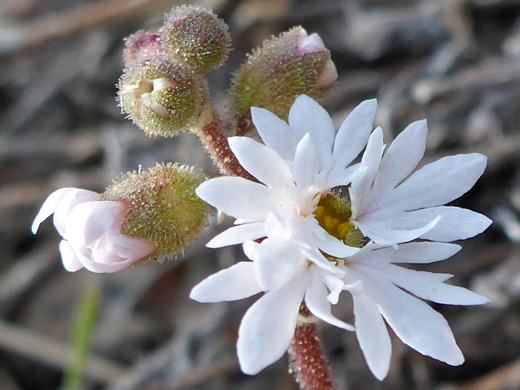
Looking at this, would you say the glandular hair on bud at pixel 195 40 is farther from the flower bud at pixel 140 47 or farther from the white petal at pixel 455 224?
the white petal at pixel 455 224

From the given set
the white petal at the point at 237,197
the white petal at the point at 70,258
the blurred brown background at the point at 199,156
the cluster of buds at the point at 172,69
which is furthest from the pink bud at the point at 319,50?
the blurred brown background at the point at 199,156

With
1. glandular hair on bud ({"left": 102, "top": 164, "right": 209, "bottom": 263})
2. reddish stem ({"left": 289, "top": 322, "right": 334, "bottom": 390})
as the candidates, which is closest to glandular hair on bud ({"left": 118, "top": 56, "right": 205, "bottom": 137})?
glandular hair on bud ({"left": 102, "top": 164, "right": 209, "bottom": 263})

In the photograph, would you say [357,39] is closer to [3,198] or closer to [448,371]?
[448,371]

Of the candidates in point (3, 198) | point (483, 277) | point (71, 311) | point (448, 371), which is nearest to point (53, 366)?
point (71, 311)

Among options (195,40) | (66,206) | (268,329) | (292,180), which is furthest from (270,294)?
(195,40)

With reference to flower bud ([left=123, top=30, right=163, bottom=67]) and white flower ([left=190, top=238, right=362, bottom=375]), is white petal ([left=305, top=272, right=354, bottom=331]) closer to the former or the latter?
white flower ([left=190, top=238, right=362, bottom=375])

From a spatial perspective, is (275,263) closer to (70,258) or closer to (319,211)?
(319,211)
